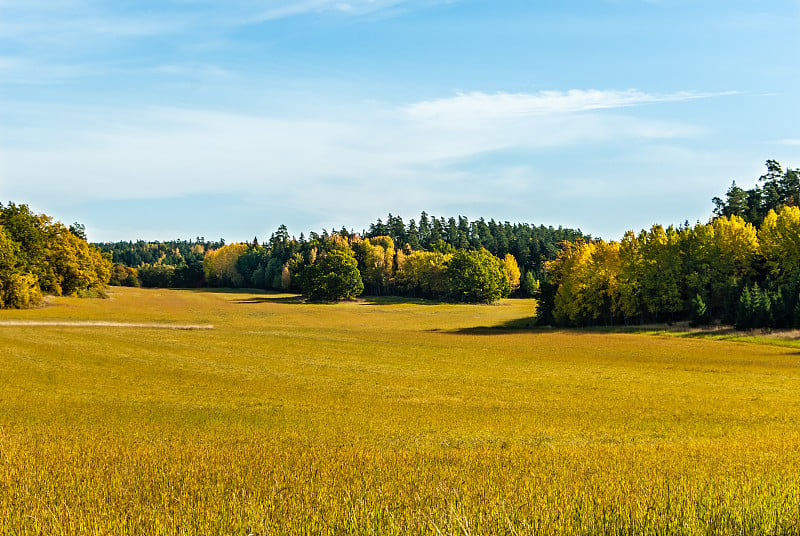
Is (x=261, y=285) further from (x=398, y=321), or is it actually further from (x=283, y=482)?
(x=283, y=482)

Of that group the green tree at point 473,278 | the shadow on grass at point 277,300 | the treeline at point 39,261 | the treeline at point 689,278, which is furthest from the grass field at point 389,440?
the green tree at point 473,278

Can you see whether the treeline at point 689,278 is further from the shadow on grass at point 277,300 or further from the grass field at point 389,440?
the shadow on grass at point 277,300

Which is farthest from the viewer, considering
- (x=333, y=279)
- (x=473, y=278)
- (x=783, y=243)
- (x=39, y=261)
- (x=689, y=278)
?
(x=473, y=278)

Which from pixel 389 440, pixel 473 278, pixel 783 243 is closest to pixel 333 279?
pixel 473 278

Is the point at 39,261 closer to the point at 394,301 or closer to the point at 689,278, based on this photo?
the point at 394,301

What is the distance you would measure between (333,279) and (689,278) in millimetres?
84102

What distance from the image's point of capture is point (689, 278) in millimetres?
73938

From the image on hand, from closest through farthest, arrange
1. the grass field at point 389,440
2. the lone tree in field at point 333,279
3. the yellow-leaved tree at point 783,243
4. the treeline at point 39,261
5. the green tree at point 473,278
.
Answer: the grass field at point 389,440 < the yellow-leaved tree at point 783,243 < the treeline at point 39,261 < the lone tree in field at point 333,279 < the green tree at point 473,278

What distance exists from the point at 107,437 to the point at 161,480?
25.8 feet

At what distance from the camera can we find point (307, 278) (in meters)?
143

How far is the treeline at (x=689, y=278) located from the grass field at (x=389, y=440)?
2111cm

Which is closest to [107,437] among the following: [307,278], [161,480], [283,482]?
[161,480]

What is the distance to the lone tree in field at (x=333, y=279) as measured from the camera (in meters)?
140

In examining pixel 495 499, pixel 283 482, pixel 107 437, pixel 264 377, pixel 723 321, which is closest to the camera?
pixel 495 499
